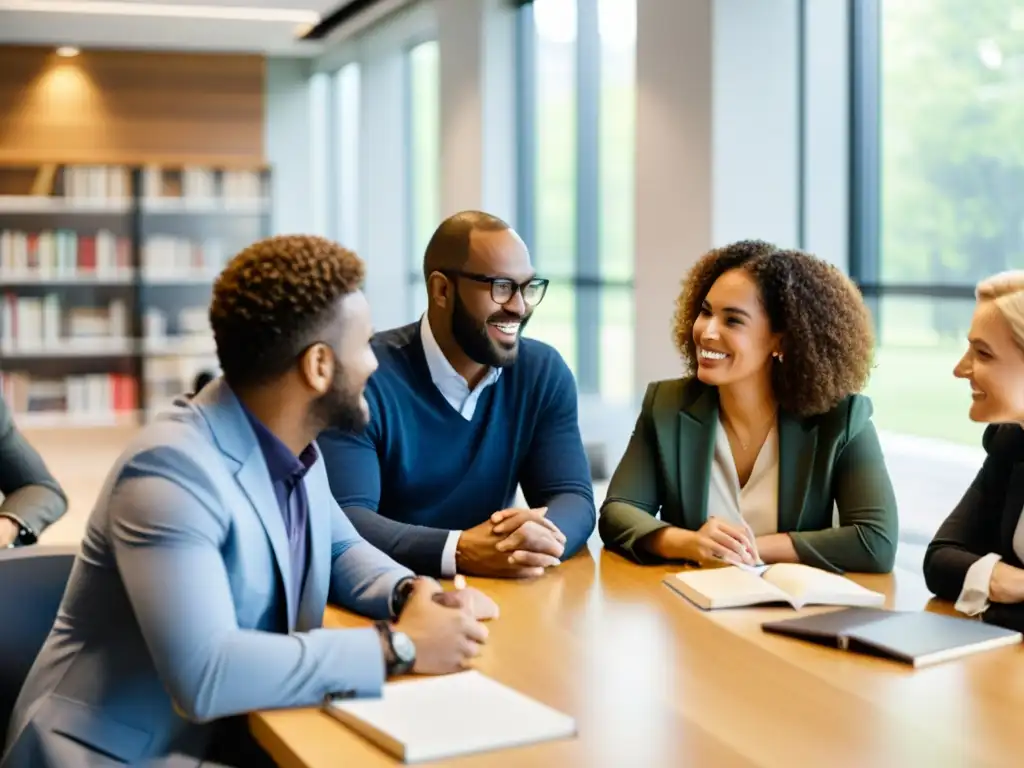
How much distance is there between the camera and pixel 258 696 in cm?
167

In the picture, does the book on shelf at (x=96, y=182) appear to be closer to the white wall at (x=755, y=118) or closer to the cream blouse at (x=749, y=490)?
Answer: the white wall at (x=755, y=118)

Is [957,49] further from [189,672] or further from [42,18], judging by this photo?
[42,18]

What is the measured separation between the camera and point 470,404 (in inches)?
112

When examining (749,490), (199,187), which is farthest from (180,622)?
(199,187)

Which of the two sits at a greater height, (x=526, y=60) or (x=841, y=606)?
(x=526, y=60)

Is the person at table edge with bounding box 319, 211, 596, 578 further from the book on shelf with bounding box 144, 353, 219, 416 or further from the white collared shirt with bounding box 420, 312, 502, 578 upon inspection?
the book on shelf with bounding box 144, 353, 219, 416

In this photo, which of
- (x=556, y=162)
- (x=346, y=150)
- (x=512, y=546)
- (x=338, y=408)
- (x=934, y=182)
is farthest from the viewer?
(x=346, y=150)

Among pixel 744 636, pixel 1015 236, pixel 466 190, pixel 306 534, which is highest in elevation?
pixel 466 190

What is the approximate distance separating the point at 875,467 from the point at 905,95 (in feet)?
9.82

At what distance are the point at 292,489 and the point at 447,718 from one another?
498mm

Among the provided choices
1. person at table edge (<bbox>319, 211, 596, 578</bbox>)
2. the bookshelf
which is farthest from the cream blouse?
the bookshelf

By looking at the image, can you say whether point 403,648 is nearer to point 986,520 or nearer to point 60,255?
point 986,520

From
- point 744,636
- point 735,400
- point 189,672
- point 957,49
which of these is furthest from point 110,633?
point 957,49

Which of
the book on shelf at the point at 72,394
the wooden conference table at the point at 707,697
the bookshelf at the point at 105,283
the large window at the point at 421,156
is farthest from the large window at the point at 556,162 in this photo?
the wooden conference table at the point at 707,697
